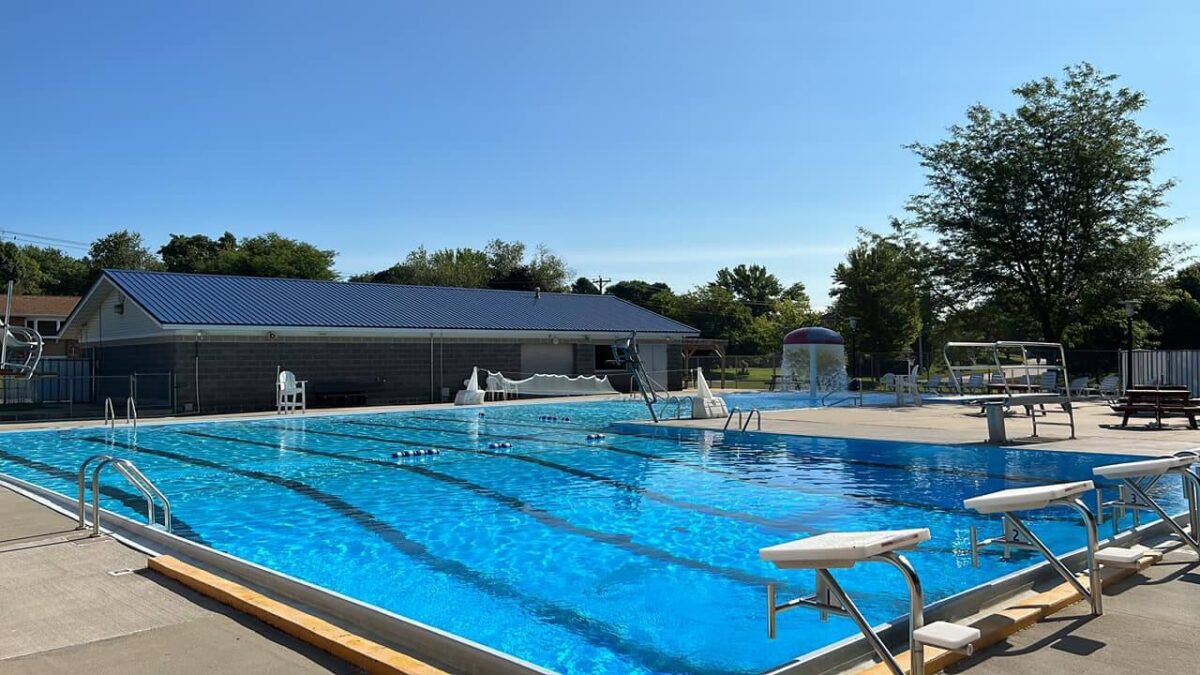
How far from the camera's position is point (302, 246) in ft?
240

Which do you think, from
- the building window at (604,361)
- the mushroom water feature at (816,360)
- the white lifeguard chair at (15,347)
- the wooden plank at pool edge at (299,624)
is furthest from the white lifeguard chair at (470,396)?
the wooden plank at pool edge at (299,624)

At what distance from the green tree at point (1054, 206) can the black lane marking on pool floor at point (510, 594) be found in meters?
31.5

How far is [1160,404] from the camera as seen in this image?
17500 mm

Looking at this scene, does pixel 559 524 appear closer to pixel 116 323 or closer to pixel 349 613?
pixel 349 613

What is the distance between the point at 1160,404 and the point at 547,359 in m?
22.0

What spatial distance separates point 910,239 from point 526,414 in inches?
884

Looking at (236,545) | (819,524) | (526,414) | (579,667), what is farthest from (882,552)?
(526,414)

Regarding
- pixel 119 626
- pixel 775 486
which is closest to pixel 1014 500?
pixel 119 626

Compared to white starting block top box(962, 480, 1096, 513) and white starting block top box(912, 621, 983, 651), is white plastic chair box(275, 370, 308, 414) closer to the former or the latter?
white starting block top box(962, 480, 1096, 513)

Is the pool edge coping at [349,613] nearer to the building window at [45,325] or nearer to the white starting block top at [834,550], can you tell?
the white starting block top at [834,550]

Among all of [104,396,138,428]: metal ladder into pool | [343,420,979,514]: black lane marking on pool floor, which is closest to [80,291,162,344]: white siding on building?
[104,396,138,428]: metal ladder into pool

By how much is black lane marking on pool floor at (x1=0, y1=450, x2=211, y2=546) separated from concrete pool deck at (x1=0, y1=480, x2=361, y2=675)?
211 cm

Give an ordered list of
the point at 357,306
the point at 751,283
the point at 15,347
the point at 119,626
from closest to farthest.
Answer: the point at 119,626 < the point at 15,347 < the point at 357,306 < the point at 751,283

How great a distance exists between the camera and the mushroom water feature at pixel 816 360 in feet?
107
